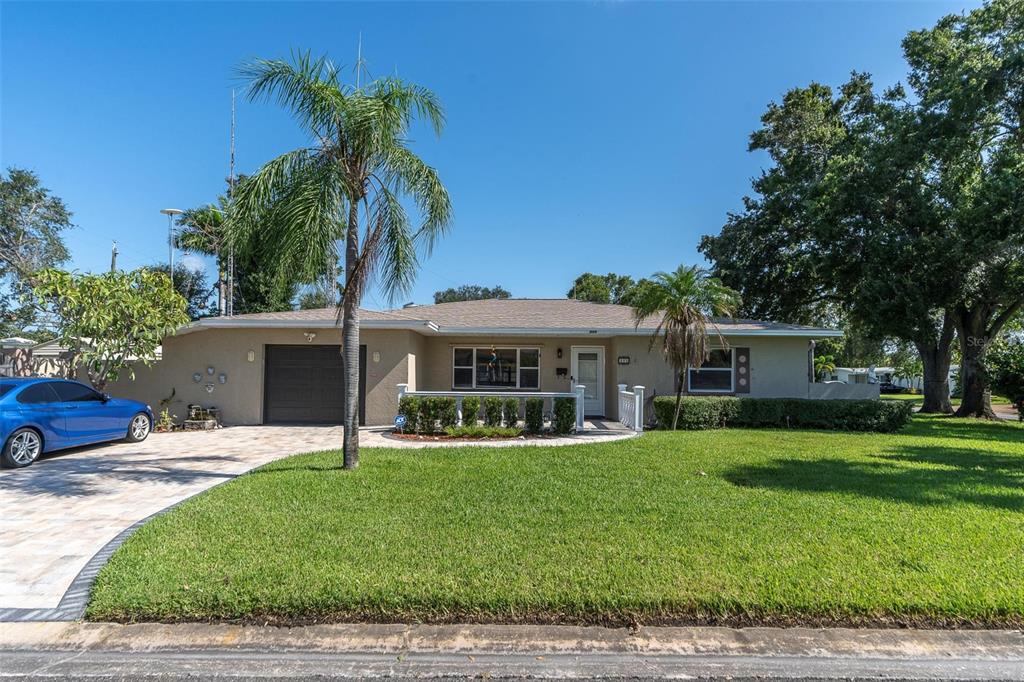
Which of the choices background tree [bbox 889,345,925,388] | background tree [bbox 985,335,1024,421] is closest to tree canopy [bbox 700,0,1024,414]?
background tree [bbox 985,335,1024,421]

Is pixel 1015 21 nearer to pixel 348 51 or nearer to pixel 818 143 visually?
pixel 818 143

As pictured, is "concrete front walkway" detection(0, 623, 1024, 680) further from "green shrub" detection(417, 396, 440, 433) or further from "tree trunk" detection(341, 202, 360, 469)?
"green shrub" detection(417, 396, 440, 433)

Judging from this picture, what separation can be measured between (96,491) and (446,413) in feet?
20.1

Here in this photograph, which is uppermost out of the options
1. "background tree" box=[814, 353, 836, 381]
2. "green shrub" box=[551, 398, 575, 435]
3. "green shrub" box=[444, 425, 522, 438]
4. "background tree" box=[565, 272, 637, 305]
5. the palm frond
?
"background tree" box=[565, 272, 637, 305]

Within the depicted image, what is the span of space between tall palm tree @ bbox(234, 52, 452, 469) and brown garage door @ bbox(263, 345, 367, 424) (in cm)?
614

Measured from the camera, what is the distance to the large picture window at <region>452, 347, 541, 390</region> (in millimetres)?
15547

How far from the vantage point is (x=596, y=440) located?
1042 centimetres

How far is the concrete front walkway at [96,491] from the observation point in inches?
157

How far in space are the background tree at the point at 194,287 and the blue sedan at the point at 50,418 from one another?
26.0m

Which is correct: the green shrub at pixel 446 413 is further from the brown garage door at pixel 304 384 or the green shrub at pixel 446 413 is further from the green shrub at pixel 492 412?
the brown garage door at pixel 304 384

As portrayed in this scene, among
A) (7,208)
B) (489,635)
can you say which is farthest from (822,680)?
(7,208)

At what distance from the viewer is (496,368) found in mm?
15609

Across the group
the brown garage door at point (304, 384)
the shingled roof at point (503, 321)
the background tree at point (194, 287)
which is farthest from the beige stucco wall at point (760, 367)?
the background tree at point (194, 287)

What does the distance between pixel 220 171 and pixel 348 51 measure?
1424 centimetres
